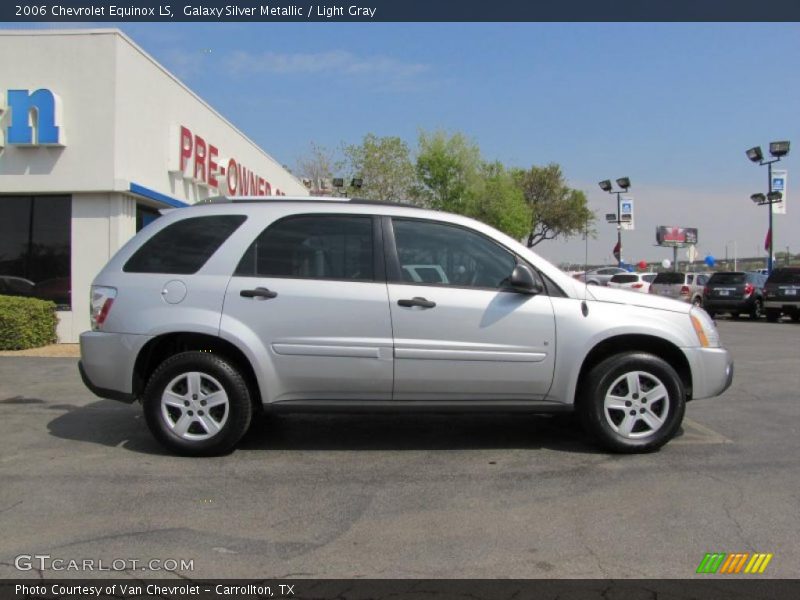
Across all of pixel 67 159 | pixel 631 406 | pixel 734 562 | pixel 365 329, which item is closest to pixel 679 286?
pixel 67 159

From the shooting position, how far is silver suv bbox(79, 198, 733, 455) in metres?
5.04

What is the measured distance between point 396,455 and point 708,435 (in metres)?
2.76

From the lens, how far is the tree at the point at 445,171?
43.9 m

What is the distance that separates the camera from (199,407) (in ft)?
16.8

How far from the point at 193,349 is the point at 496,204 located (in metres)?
41.4

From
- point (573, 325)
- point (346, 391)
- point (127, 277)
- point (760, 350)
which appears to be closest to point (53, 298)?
point (127, 277)

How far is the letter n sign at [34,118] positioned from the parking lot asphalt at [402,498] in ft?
24.4

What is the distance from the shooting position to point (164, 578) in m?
3.28

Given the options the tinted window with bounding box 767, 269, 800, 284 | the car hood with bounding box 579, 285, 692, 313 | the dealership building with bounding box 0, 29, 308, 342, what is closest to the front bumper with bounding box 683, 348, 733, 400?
the car hood with bounding box 579, 285, 692, 313

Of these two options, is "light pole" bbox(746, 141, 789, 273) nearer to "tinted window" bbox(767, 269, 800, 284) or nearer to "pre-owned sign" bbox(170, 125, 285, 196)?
"tinted window" bbox(767, 269, 800, 284)

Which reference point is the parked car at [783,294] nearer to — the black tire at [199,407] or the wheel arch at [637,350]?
the wheel arch at [637,350]

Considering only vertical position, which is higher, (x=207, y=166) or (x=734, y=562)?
(x=207, y=166)

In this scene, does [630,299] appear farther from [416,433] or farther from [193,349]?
[193,349]

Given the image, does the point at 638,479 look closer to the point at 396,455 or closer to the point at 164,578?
the point at 396,455
